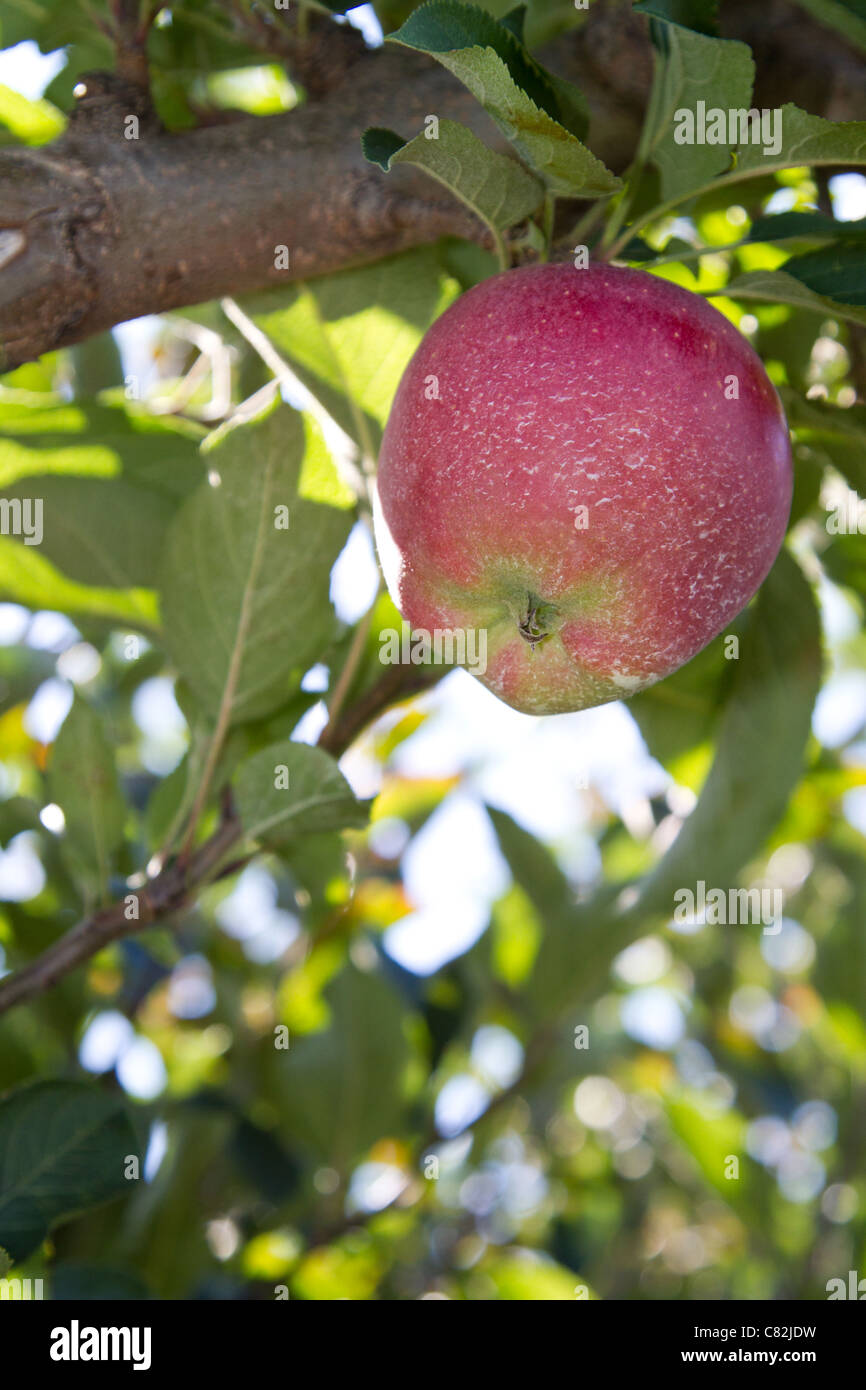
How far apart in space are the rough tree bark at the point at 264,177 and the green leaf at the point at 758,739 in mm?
397

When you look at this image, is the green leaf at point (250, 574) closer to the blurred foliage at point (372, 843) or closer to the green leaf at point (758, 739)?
the blurred foliage at point (372, 843)

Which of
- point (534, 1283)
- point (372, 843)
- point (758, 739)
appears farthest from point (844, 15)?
point (372, 843)

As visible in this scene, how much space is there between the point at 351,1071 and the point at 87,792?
687 mm

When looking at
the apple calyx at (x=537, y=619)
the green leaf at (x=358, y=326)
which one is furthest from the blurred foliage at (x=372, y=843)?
the apple calyx at (x=537, y=619)

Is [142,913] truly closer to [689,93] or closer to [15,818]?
[15,818]

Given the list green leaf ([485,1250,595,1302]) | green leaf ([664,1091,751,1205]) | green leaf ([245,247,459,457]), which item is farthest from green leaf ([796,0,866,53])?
green leaf ([664,1091,751,1205])

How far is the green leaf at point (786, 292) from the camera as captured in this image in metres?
0.66

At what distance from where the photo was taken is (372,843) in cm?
219

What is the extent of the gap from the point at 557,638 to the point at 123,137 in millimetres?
448

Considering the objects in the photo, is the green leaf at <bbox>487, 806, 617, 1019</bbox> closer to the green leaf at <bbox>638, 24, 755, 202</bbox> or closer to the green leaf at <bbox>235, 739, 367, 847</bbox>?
the green leaf at <bbox>235, 739, 367, 847</bbox>

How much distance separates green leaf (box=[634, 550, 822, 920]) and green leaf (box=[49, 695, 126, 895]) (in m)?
0.51
